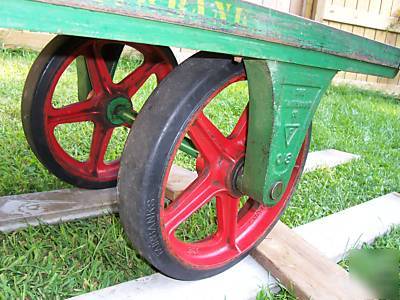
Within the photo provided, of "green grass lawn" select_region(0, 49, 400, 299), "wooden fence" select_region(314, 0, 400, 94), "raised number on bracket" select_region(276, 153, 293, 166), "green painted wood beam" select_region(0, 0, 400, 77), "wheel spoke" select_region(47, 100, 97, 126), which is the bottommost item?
"green grass lawn" select_region(0, 49, 400, 299)

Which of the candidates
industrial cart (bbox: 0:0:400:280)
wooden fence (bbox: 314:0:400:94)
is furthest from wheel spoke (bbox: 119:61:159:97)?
wooden fence (bbox: 314:0:400:94)

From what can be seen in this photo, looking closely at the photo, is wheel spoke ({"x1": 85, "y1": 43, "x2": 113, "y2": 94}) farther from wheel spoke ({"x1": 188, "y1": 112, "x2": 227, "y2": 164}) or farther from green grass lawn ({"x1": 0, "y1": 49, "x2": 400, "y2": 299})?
wheel spoke ({"x1": 188, "y1": 112, "x2": 227, "y2": 164})

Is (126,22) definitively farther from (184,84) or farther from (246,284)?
(246,284)

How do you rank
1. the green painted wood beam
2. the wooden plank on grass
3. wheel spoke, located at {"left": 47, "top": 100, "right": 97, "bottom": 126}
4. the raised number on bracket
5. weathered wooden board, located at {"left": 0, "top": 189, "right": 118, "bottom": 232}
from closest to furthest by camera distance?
1. the green painted wood beam
2. the raised number on bracket
3. the wooden plank on grass
4. weathered wooden board, located at {"left": 0, "top": 189, "right": 118, "bottom": 232}
5. wheel spoke, located at {"left": 47, "top": 100, "right": 97, "bottom": 126}

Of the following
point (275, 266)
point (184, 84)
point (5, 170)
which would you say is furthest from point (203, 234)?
point (5, 170)

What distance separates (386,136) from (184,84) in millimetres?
2905

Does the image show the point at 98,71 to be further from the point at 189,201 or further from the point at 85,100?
the point at 189,201

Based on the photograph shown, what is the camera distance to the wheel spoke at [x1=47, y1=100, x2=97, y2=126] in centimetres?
166

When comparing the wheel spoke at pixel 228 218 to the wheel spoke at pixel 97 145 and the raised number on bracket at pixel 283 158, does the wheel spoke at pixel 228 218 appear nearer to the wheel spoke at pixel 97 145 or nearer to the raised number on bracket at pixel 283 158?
the raised number on bracket at pixel 283 158

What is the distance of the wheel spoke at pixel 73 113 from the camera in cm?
166

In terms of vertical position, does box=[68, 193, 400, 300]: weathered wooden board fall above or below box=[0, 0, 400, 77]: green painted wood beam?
below

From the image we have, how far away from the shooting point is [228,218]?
1.36 m

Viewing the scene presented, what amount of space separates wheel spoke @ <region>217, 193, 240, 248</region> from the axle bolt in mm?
148

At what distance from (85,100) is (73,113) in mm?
82
